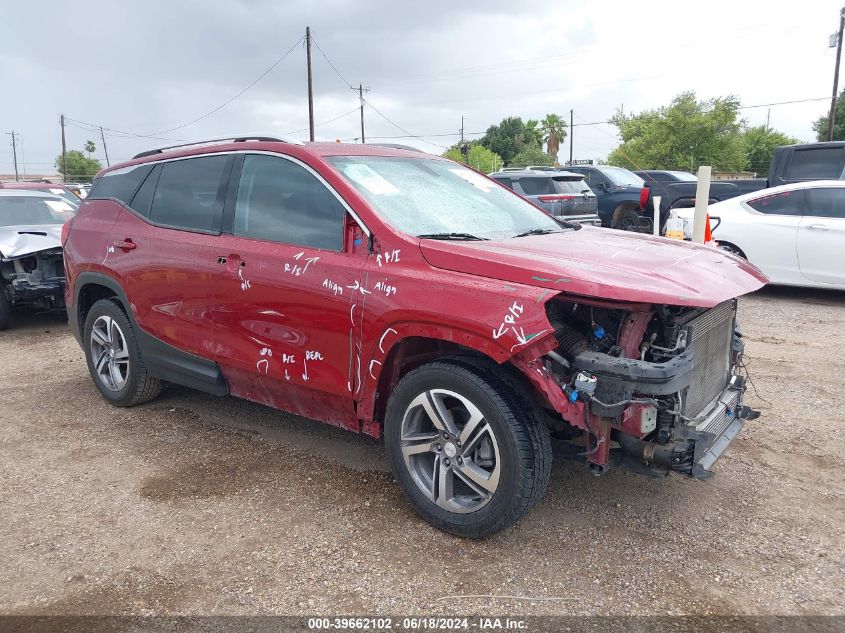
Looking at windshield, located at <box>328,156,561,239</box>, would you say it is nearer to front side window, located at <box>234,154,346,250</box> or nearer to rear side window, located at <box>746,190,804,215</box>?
front side window, located at <box>234,154,346,250</box>

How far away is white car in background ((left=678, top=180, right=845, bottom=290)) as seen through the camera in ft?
27.9

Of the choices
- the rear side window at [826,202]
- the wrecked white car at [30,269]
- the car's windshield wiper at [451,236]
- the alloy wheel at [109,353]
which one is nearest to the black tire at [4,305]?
the wrecked white car at [30,269]

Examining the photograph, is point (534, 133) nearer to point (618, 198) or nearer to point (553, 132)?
point (553, 132)

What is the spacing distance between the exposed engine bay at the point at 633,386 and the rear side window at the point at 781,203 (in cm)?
678

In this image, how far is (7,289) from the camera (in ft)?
25.6

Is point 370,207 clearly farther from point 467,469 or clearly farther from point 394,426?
point 467,469

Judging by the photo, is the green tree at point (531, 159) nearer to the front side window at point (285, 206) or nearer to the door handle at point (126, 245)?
the door handle at point (126, 245)

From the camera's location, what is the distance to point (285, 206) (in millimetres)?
3822

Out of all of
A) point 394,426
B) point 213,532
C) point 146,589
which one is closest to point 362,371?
point 394,426

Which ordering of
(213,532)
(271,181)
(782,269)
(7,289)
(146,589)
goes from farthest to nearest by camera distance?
(782,269) → (7,289) → (271,181) → (213,532) → (146,589)

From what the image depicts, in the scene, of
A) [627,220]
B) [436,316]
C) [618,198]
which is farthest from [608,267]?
[618,198]

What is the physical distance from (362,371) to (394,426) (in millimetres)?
321

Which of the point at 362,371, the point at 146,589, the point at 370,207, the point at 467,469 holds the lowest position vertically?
the point at 146,589

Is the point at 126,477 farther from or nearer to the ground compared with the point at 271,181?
nearer to the ground
